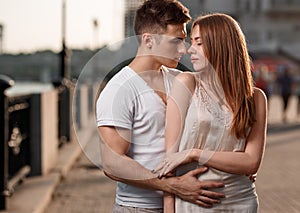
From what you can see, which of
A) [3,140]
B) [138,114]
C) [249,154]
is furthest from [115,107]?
[3,140]

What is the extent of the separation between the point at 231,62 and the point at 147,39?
37 centimetres

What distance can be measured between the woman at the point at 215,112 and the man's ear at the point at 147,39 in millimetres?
179

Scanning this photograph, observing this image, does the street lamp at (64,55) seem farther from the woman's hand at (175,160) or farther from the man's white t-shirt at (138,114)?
the woman's hand at (175,160)

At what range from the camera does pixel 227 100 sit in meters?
3.25

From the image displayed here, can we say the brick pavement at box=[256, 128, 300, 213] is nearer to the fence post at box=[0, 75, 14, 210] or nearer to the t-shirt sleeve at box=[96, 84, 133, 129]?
the fence post at box=[0, 75, 14, 210]

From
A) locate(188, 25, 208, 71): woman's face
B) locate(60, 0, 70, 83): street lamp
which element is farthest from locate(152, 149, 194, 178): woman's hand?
locate(60, 0, 70, 83): street lamp

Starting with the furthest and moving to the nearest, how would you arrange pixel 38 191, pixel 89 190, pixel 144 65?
pixel 89 190, pixel 38 191, pixel 144 65

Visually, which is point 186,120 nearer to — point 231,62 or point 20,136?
point 231,62

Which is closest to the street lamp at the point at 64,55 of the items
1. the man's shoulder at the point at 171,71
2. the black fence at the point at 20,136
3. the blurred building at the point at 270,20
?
the black fence at the point at 20,136

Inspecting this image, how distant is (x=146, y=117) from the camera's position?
3.33m

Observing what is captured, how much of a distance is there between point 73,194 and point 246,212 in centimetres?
727

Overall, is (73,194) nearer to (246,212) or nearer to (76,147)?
(76,147)

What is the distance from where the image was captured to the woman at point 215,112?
322 cm

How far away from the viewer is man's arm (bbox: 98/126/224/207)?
10.7ft
